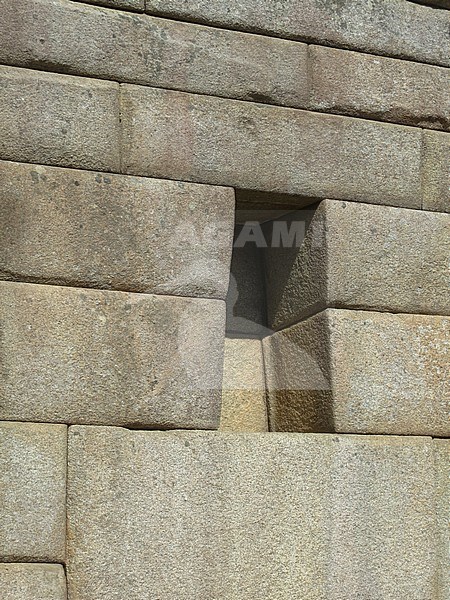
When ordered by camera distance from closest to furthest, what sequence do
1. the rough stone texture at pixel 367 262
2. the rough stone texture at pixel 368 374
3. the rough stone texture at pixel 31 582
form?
1. the rough stone texture at pixel 31 582
2. the rough stone texture at pixel 368 374
3. the rough stone texture at pixel 367 262

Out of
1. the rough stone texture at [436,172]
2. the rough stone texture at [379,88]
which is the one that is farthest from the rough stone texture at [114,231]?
the rough stone texture at [436,172]

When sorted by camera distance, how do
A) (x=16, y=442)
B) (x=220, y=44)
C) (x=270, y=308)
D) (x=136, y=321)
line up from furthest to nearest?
(x=270, y=308)
(x=220, y=44)
(x=136, y=321)
(x=16, y=442)

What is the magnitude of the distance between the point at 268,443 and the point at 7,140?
149 cm

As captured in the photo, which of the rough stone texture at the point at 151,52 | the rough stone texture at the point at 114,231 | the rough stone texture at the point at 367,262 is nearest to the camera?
the rough stone texture at the point at 114,231

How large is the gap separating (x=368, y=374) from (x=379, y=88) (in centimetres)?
126

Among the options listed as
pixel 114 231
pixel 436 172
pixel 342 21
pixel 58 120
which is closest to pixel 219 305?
pixel 114 231

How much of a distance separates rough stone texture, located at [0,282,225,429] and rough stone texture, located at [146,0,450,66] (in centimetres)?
119

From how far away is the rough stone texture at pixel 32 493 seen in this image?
12.0ft

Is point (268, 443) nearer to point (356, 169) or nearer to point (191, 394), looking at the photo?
point (191, 394)

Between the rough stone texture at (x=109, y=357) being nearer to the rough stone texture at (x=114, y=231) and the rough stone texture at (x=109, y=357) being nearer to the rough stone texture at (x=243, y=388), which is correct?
the rough stone texture at (x=114, y=231)

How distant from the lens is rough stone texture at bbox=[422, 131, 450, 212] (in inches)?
184

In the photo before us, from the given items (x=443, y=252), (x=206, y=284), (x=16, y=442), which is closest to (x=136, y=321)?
(x=206, y=284)

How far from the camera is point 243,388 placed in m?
4.64

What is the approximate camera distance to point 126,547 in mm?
3785
